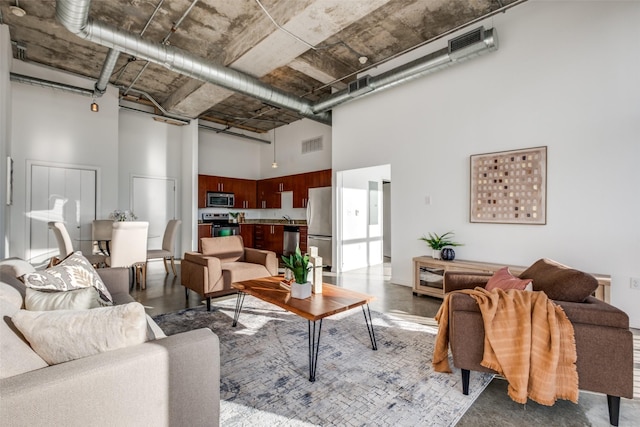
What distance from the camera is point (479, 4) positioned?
11.5 feet

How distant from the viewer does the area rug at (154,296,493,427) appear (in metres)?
1.72

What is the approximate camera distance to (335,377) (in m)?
2.11

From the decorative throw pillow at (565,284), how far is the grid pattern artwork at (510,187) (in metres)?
1.66

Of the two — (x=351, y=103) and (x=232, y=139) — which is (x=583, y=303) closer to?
(x=351, y=103)

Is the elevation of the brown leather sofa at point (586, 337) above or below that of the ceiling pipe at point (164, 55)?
below

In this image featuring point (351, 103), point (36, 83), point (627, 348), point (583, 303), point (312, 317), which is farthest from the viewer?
point (351, 103)

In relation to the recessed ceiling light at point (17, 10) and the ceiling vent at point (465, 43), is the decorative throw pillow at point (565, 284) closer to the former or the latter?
the ceiling vent at point (465, 43)

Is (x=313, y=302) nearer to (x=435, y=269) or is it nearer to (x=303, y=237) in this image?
(x=435, y=269)

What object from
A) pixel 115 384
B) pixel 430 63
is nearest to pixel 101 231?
pixel 115 384

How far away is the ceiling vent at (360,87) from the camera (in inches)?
183

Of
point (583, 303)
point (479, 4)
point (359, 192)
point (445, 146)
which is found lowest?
point (583, 303)

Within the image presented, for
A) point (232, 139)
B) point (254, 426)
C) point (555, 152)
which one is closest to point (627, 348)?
point (254, 426)

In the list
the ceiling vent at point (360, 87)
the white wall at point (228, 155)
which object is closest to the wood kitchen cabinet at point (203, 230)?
the white wall at point (228, 155)

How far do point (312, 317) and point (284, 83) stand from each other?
4949mm
